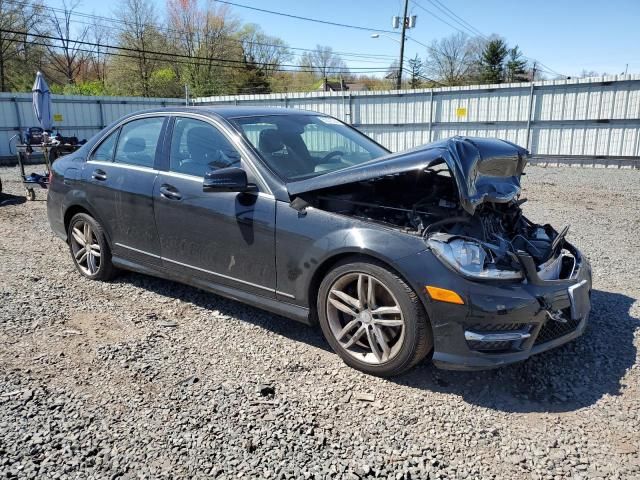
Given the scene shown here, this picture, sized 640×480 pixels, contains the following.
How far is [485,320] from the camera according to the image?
2.74 m

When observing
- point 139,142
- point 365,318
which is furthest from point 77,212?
point 365,318

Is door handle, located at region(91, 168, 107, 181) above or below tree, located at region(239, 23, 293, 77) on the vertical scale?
below

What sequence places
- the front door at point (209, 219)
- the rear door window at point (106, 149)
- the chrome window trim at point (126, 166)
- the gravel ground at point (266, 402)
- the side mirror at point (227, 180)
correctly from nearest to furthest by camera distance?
the gravel ground at point (266, 402) < the side mirror at point (227, 180) < the front door at point (209, 219) < the chrome window trim at point (126, 166) < the rear door window at point (106, 149)

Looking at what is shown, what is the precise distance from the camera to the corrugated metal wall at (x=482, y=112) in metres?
14.5

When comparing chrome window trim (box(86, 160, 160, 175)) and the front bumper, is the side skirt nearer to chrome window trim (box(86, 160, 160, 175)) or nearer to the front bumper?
chrome window trim (box(86, 160, 160, 175))

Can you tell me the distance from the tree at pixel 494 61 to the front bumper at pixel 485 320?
47.9 meters

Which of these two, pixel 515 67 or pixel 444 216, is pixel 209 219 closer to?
pixel 444 216

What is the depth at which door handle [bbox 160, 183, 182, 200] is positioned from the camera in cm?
387

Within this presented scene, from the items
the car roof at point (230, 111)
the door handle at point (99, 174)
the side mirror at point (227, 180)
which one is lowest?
the door handle at point (99, 174)

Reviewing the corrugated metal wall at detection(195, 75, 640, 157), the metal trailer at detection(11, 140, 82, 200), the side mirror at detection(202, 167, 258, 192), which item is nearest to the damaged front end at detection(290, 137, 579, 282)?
the side mirror at detection(202, 167, 258, 192)

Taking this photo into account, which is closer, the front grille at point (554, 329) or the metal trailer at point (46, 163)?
the front grille at point (554, 329)

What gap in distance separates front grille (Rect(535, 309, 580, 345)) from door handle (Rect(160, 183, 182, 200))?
2743mm

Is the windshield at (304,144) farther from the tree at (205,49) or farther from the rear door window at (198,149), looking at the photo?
the tree at (205,49)

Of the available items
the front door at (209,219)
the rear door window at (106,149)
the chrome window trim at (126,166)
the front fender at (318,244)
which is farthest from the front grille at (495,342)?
the rear door window at (106,149)
